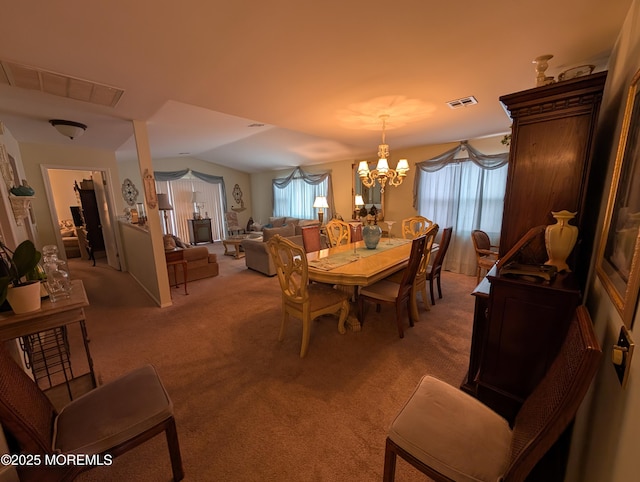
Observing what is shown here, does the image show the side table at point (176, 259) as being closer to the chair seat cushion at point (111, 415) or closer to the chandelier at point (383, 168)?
the chair seat cushion at point (111, 415)

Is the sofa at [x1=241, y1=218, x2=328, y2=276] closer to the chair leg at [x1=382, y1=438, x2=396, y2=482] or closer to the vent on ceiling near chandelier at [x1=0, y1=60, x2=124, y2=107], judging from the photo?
the vent on ceiling near chandelier at [x1=0, y1=60, x2=124, y2=107]

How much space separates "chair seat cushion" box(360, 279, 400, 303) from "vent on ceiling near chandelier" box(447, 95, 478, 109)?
6.56 ft

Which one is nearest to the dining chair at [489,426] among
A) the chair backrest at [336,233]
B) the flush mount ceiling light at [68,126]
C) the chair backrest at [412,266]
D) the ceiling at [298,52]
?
the chair backrest at [412,266]

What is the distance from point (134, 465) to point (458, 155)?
5.28 meters

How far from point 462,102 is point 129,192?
774cm

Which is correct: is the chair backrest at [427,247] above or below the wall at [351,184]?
below

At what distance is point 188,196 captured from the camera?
7867 millimetres

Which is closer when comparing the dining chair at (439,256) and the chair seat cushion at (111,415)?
the chair seat cushion at (111,415)

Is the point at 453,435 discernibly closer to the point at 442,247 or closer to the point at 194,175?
the point at 442,247

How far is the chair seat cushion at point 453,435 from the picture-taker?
93 centimetres

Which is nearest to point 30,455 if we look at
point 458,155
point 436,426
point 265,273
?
point 436,426

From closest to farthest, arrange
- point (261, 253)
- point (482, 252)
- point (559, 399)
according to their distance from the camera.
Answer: point (559, 399), point (482, 252), point (261, 253)

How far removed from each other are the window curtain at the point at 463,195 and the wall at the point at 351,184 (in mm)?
164

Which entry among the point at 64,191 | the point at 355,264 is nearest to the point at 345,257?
the point at 355,264
